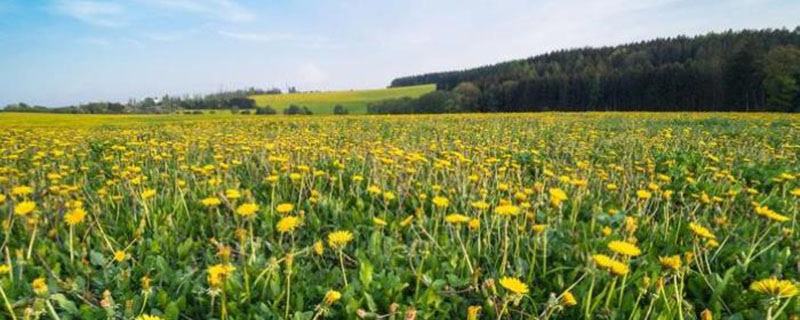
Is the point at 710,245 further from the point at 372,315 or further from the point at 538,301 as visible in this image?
the point at 372,315

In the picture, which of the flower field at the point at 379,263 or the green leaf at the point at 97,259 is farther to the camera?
the green leaf at the point at 97,259

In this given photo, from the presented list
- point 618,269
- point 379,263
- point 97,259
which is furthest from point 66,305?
point 618,269

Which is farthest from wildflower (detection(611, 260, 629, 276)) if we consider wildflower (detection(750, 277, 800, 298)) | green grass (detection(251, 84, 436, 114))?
green grass (detection(251, 84, 436, 114))

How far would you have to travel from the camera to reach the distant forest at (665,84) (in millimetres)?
48000

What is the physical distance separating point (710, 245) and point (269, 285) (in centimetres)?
247

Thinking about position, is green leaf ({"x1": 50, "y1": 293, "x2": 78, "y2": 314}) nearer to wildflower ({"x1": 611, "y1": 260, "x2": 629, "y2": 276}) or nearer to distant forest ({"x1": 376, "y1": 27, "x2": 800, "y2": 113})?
wildflower ({"x1": 611, "y1": 260, "x2": 629, "y2": 276})

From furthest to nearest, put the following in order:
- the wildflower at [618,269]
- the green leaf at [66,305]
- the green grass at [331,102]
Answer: the green grass at [331,102]
the green leaf at [66,305]
the wildflower at [618,269]

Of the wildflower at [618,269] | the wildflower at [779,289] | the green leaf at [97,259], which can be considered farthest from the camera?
the green leaf at [97,259]

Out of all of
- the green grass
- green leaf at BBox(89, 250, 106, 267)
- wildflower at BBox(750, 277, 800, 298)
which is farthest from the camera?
the green grass

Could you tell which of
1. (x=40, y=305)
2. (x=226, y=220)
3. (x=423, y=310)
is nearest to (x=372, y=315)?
(x=423, y=310)

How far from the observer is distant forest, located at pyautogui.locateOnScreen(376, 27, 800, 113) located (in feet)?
157

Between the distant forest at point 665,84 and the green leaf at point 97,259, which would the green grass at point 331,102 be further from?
the green leaf at point 97,259

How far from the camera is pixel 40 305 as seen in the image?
1493 millimetres

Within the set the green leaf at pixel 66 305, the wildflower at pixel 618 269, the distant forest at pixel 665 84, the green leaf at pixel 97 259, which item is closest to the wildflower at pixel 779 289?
the wildflower at pixel 618 269
